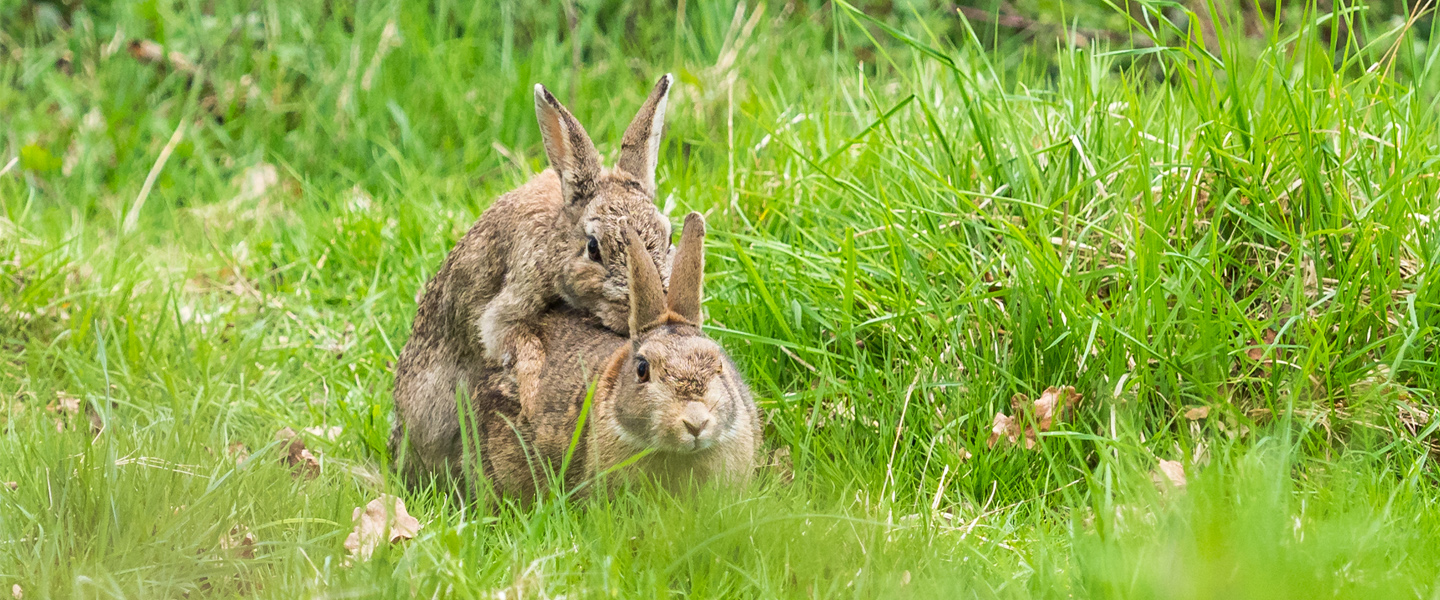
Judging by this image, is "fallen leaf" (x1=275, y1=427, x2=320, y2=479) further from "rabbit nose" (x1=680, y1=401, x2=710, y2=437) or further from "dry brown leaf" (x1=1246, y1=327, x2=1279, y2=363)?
"dry brown leaf" (x1=1246, y1=327, x2=1279, y2=363)

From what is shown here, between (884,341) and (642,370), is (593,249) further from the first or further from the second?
(884,341)

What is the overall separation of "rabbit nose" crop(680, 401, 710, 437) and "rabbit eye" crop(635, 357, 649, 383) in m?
0.16

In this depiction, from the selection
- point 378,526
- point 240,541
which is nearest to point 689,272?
point 378,526

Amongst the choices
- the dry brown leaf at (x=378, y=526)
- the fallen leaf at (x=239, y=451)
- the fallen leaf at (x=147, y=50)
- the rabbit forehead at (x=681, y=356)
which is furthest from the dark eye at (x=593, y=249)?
the fallen leaf at (x=147, y=50)

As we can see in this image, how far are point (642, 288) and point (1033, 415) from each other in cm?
120

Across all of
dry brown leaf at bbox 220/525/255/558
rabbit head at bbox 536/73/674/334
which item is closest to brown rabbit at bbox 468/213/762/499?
rabbit head at bbox 536/73/674/334

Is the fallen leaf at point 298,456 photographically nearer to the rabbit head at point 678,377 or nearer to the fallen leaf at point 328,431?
the fallen leaf at point 328,431

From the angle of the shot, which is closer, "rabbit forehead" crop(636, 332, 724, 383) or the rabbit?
"rabbit forehead" crop(636, 332, 724, 383)

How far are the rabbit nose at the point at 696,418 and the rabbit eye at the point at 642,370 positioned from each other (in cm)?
16

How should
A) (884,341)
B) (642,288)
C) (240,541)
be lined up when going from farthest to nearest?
(884,341) < (642,288) < (240,541)

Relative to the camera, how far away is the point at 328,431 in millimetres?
4164

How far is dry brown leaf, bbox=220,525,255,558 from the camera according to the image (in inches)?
116

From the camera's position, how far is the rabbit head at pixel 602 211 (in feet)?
11.7

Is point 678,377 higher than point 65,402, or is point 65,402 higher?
point 678,377
